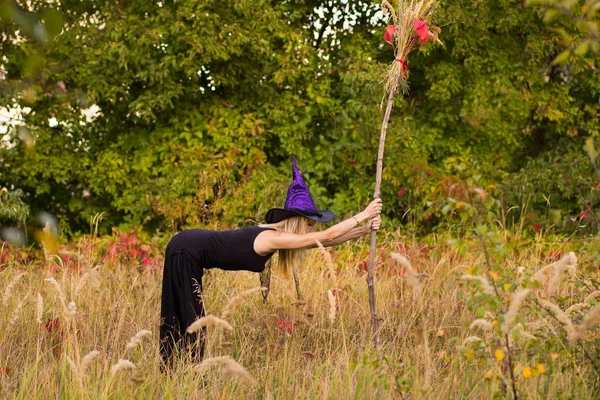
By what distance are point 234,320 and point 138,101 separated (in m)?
4.67

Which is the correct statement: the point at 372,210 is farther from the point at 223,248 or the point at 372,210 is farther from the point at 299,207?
the point at 223,248

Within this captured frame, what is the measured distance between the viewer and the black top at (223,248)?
4547mm

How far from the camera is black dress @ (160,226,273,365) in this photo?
4.55 meters

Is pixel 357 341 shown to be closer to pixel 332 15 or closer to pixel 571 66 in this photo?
pixel 332 15

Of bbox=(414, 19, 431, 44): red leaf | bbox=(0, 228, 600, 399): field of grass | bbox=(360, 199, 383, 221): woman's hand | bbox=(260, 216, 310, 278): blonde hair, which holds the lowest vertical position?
bbox=(0, 228, 600, 399): field of grass

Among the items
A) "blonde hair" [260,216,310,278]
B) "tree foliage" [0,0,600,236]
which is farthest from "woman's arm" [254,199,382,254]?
"tree foliage" [0,0,600,236]

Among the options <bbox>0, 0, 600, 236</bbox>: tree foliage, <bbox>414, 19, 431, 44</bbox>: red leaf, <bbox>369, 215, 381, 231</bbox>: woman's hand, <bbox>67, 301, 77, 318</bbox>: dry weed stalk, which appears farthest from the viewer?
<bbox>0, 0, 600, 236</bbox>: tree foliage

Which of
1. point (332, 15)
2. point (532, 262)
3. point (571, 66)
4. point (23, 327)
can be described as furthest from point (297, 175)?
point (571, 66)

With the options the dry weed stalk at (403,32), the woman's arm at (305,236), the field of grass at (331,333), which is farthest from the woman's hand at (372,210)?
the dry weed stalk at (403,32)

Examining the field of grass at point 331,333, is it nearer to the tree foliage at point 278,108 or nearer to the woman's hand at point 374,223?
Answer: the woman's hand at point 374,223

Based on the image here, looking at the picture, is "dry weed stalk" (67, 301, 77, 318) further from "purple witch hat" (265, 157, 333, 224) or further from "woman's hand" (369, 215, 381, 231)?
"woman's hand" (369, 215, 381, 231)

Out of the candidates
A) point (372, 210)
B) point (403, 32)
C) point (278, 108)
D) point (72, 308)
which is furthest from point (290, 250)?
point (278, 108)

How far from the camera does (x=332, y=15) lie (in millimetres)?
10352

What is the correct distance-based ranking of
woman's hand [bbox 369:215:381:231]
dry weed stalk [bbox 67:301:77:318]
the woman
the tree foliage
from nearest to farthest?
dry weed stalk [bbox 67:301:77:318]
woman's hand [bbox 369:215:381:231]
the woman
the tree foliage
